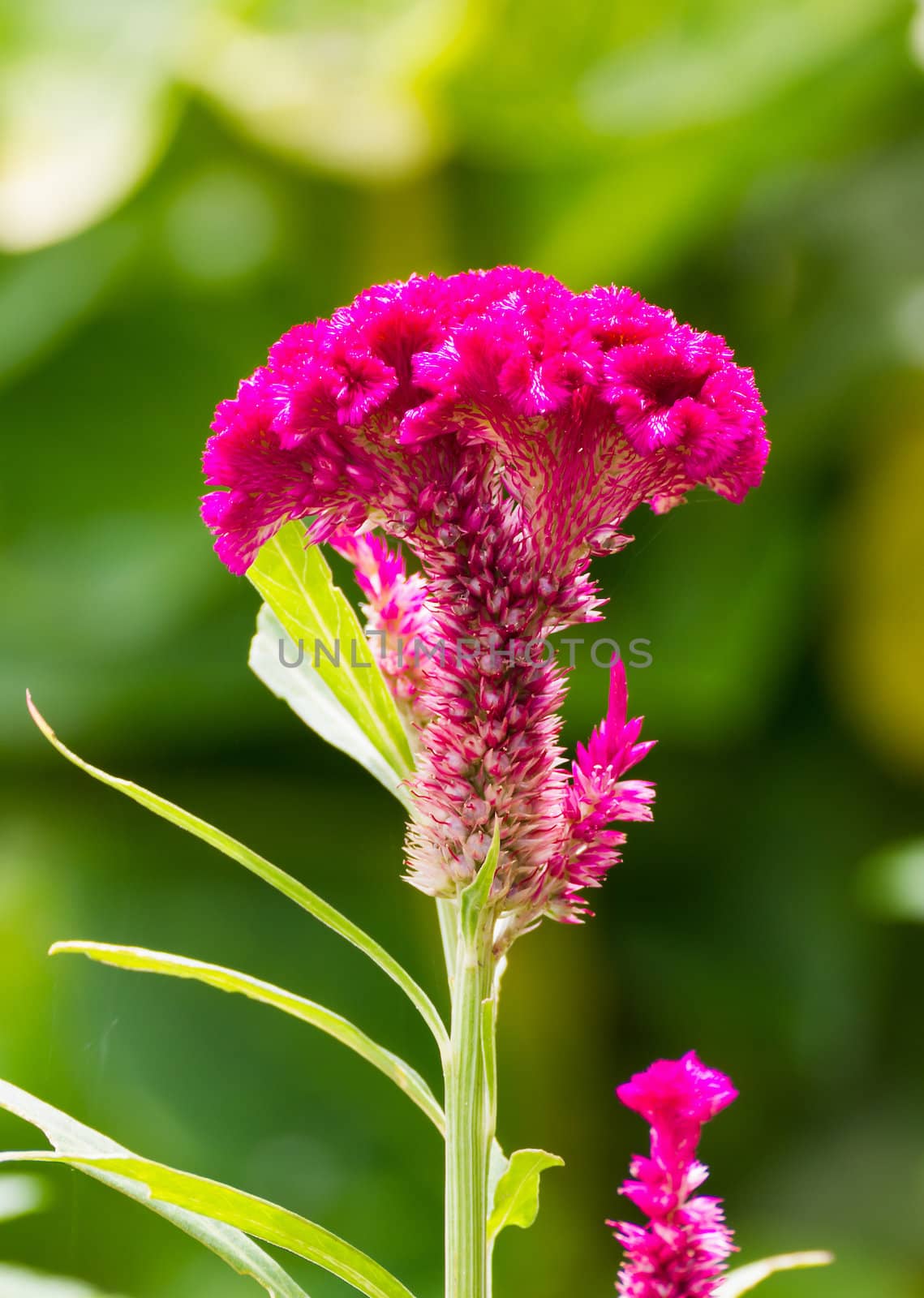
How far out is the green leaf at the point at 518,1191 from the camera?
1.25 ft

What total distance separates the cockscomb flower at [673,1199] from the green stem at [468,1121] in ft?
0.14

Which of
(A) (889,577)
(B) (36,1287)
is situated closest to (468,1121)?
(B) (36,1287)

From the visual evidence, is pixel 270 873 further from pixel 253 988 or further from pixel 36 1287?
pixel 36 1287

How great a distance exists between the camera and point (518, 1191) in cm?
39

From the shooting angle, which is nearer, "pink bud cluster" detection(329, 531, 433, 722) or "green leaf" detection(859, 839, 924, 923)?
"pink bud cluster" detection(329, 531, 433, 722)

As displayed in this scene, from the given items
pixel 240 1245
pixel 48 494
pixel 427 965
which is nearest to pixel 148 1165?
pixel 240 1245

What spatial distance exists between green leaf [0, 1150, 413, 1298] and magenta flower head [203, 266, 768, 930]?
0.09 m

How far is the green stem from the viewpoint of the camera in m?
0.37

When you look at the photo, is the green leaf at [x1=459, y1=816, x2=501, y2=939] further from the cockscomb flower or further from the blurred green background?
the blurred green background

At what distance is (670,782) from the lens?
1.35 meters

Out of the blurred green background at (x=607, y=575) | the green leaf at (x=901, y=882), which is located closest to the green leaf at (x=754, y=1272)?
the green leaf at (x=901, y=882)

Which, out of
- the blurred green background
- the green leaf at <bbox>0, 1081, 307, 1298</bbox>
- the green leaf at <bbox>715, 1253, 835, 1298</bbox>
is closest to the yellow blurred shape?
the blurred green background

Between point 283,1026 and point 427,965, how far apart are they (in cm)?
14

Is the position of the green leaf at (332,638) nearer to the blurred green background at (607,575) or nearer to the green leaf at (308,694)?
the green leaf at (308,694)
